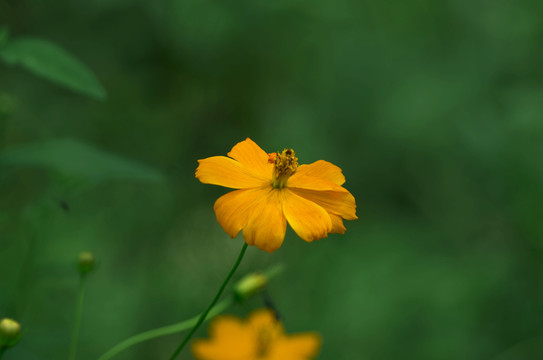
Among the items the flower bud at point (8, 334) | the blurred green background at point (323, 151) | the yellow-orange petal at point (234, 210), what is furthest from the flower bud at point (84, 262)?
the blurred green background at point (323, 151)

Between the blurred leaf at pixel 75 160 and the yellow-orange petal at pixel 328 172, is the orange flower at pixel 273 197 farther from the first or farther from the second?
the blurred leaf at pixel 75 160

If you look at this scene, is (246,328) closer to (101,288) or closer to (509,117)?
(101,288)

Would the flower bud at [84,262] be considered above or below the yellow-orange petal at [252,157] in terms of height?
below

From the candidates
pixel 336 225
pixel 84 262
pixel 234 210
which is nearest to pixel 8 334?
pixel 84 262

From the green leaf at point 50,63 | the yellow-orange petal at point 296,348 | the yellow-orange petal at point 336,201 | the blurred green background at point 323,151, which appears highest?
the blurred green background at point 323,151

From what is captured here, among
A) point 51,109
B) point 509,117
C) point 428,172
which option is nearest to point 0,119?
point 51,109

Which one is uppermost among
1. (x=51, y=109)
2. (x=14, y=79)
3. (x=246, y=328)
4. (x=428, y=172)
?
(x=14, y=79)
